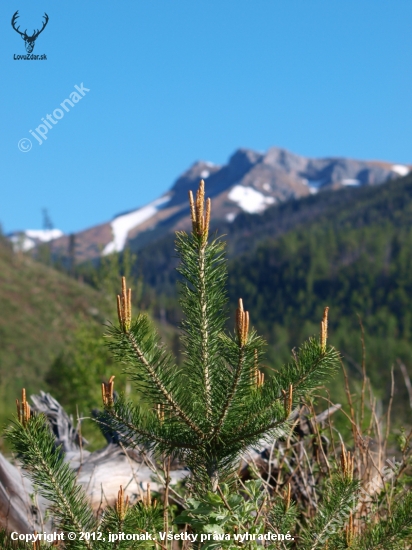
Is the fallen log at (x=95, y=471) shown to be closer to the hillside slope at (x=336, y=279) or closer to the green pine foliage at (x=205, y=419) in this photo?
the green pine foliage at (x=205, y=419)

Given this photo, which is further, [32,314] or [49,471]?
[32,314]

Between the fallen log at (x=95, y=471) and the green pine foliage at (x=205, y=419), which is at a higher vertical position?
the green pine foliage at (x=205, y=419)

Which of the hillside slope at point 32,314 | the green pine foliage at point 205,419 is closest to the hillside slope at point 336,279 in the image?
the hillside slope at point 32,314

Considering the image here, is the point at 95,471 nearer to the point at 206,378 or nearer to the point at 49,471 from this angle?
the point at 49,471

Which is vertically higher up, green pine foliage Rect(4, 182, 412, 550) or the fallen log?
green pine foliage Rect(4, 182, 412, 550)

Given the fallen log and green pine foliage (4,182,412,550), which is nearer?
green pine foliage (4,182,412,550)

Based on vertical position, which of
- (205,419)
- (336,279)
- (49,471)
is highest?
(205,419)

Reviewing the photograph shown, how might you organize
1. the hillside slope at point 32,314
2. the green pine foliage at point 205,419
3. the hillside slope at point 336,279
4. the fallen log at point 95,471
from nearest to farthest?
the green pine foliage at point 205,419, the fallen log at point 95,471, the hillside slope at point 32,314, the hillside slope at point 336,279

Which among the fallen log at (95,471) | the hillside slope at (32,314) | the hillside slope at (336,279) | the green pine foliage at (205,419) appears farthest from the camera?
the hillside slope at (336,279)

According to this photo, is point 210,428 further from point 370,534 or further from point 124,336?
point 370,534

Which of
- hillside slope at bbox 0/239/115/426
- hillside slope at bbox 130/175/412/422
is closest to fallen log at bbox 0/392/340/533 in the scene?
hillside slope at bbox 0/239/115/426

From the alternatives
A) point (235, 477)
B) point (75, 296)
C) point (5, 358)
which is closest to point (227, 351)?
point (235, 477)

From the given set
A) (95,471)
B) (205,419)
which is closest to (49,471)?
(205,419)

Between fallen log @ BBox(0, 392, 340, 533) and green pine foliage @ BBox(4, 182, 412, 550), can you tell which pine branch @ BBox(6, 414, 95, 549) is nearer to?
Result: green pine foliage @ BBox(4, 182, 412, 550)
